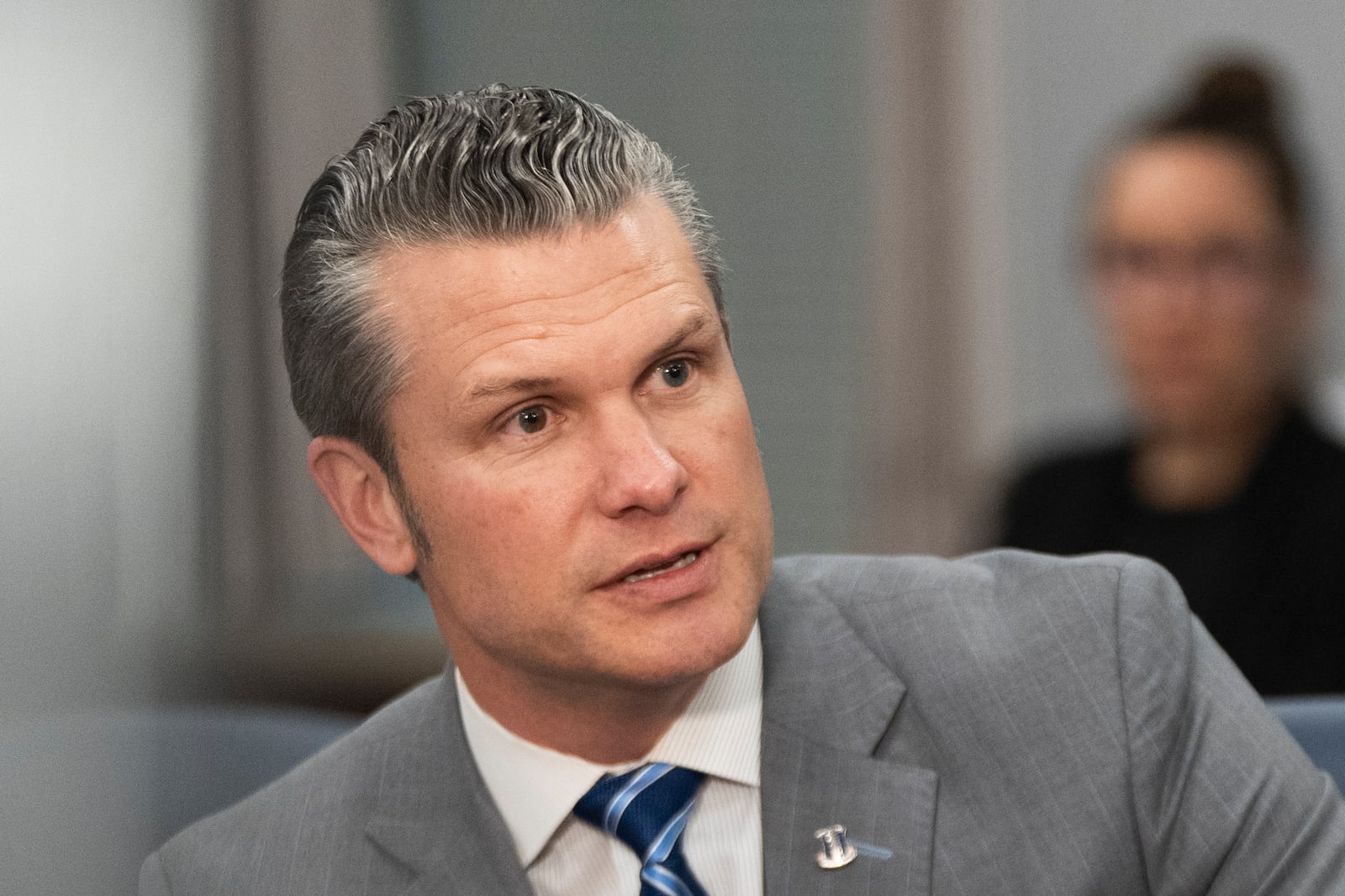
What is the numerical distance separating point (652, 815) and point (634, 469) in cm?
34

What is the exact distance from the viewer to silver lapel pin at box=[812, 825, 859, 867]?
1285mm

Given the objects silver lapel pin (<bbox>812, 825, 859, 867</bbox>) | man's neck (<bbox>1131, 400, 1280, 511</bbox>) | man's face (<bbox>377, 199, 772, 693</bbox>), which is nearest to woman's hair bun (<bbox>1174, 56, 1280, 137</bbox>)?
man's neck (<bbox>1131, 400, 1280, 511</bbox>)

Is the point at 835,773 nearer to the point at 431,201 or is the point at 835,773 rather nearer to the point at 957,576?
the point at 957,576

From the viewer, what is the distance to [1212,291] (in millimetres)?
2631

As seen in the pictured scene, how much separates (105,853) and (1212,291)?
1.96 metres

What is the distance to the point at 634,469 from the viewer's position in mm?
1200

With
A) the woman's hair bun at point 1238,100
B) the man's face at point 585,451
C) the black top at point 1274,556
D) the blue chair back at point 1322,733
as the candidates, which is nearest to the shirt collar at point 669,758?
the man's face at point 585,451

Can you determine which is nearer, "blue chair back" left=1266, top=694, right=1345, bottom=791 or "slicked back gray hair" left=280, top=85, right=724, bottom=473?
"slicked back gray hair" left=280, top=85, right=724, bottom=473

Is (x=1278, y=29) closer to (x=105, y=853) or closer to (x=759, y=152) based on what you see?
(x=759, y=152)

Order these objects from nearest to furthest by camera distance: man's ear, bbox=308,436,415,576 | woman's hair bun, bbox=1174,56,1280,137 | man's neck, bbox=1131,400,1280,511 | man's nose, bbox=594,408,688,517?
man's nose, bbox=594,408,688,517
man's ear, bbox=308,436,415,576
man's neck, bbox=1131,400,1280,511
woman's hair bun, bbox=1174,56,1280,137

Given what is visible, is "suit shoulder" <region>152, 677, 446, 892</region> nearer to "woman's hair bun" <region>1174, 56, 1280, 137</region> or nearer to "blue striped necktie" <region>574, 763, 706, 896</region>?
"blue striped necktie" <region>574, 763, 706, 896</region>

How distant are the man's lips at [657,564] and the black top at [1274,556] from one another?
1427 millimetres

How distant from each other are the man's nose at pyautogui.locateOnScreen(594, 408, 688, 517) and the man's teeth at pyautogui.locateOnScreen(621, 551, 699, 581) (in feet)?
0.16

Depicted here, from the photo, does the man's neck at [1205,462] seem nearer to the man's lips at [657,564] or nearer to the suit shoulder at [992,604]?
the suit shoulder at [992,604]
